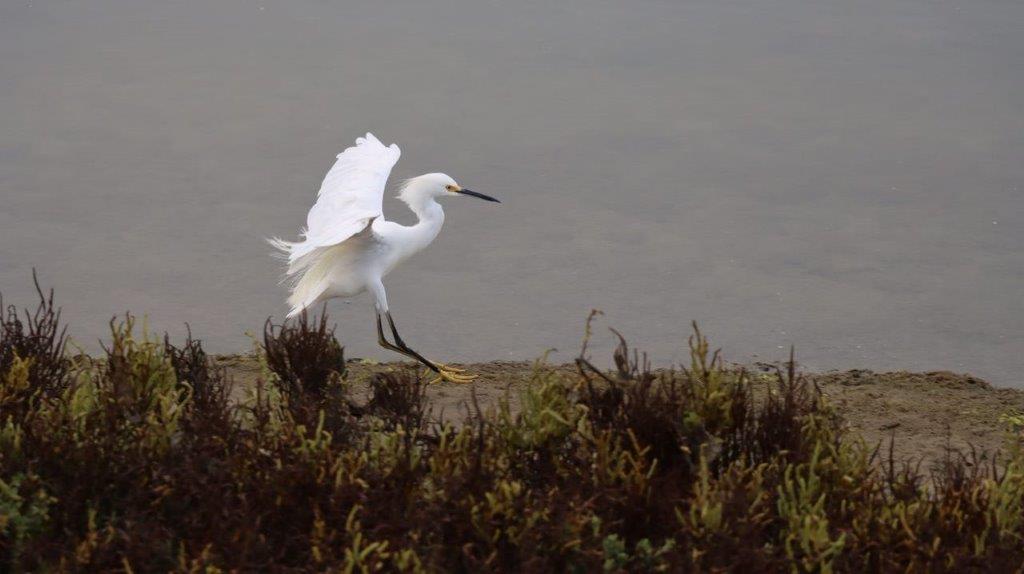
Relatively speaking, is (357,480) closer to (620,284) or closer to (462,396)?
(462,396)

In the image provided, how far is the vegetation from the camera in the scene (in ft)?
9.84

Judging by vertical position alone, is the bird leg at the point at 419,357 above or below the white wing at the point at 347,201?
below

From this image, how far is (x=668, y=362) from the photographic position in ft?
17.6

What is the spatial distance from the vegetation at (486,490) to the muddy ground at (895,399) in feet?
2.84

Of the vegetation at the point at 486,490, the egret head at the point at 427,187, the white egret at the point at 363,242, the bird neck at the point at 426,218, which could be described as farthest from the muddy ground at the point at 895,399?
the vegetation at the point at 486,490

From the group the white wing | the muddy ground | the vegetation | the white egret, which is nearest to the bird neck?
the white egret

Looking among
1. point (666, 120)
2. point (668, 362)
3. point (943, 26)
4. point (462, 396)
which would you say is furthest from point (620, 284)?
point (943, 26)

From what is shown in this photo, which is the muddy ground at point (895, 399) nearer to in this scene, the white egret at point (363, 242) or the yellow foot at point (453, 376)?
the yellow foot at point (453, 376)

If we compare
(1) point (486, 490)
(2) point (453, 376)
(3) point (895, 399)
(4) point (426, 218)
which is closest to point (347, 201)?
(4) point (426, 218)

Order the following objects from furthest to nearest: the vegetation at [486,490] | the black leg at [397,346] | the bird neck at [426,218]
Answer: the bird neck at [426,218] < the black leg at [397,346] < the vegetation at [486,490]

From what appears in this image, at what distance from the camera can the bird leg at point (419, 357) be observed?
16.6 feet

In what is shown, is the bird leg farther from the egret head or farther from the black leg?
the egret head

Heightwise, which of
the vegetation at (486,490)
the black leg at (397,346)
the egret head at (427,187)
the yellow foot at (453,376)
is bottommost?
the vegetation at (486,490)

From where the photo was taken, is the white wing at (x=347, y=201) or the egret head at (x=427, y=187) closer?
the white wing at (x=347, y=201)
